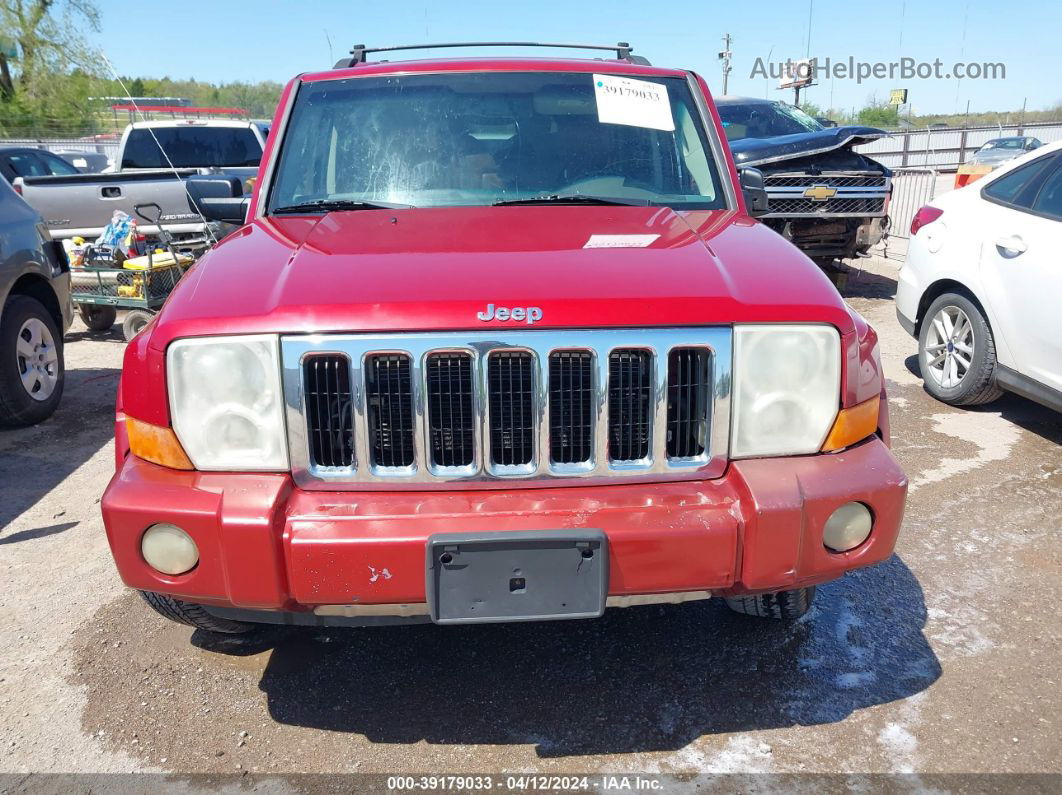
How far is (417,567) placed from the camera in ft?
7.23

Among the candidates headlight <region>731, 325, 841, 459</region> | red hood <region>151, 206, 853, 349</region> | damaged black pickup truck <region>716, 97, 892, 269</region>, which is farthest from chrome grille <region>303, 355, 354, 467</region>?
damaged black pickup truck <region>716, 97, 892, 269</region>

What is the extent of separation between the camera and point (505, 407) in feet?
7.69

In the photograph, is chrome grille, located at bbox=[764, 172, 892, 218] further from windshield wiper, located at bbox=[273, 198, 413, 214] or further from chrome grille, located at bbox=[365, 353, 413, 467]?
chrome grille, located at bbox=[365, 353, 413, 467]

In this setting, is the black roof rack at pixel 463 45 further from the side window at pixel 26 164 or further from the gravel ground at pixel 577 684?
the side window at pixel 26 164

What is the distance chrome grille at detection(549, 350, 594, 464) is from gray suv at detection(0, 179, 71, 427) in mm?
4454

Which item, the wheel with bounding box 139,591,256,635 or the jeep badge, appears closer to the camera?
the jeep badge

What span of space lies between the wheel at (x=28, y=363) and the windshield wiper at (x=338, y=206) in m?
3.10

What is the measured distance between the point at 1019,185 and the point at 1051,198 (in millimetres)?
371

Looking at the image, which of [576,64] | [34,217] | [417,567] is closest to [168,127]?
[34,217]

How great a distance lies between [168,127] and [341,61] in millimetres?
7080

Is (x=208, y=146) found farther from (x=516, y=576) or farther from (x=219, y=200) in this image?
(x=516, y=576)

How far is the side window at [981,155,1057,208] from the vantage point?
516 centimetres

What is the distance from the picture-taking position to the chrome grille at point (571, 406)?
7.58ft

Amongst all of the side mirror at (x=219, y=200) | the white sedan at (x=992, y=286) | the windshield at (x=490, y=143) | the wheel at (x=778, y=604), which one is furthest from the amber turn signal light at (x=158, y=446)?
the white sedan at (x=992, y=286)
